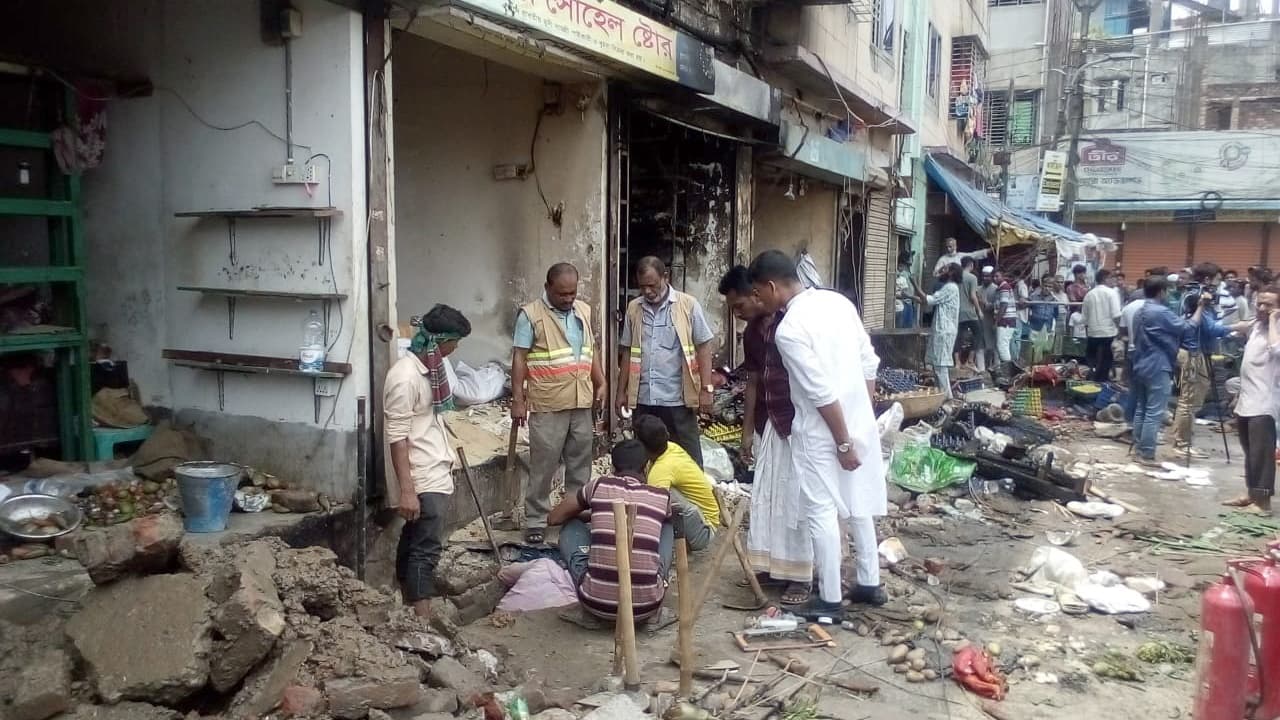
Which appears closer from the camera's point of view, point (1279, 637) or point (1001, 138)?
point (1279, 637)

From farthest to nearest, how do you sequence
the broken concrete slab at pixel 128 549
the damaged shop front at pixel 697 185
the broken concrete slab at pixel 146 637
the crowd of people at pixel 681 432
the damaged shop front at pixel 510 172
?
the damaged shop front at pixel 697 185, the damaged shop front at pixel 510 172, the crowd of people at pixel 681 432, the broken concrete slab at pixel 128 549, the broken concrete slab at pixel 146 637

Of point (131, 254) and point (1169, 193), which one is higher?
point (1169, 193)

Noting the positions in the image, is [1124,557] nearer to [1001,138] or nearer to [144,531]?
[144,531]

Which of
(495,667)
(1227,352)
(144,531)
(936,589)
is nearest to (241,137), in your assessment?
(144,531)

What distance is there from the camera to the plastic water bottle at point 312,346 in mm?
5070

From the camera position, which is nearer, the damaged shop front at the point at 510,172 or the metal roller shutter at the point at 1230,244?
the damaged shop front at the point at 510,172

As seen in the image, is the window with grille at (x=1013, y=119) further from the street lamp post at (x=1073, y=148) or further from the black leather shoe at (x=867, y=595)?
the black leather shoe at (x=867, y=595)

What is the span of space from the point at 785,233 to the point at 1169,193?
19.0m

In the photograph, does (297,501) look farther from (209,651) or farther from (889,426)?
(889,426)

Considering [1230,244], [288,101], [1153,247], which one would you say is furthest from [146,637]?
[1230,244]

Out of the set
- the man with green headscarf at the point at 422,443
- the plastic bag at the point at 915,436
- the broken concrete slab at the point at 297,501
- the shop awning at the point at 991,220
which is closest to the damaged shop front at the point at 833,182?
the plastic bag at the point at 915,436

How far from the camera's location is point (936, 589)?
553 cm

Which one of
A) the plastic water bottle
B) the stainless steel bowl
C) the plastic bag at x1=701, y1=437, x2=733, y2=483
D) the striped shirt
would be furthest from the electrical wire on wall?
the stainless steel bowl

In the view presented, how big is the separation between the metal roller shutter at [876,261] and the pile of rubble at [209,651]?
1262cm
